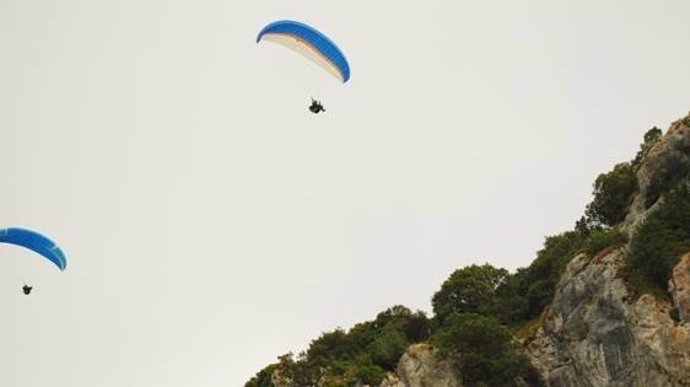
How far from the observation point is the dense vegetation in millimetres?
43500

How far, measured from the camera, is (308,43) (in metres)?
45.0

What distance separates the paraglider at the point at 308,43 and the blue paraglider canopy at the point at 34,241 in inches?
794

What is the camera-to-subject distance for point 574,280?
46844mm

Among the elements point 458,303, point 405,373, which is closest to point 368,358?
point 405,373

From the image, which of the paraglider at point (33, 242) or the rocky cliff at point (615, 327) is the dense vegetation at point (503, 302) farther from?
the paraglider at point (33, 242)

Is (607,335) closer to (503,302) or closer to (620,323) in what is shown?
(620,323)

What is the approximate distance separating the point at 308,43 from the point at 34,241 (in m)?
22.5

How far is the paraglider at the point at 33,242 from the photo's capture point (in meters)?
50.5

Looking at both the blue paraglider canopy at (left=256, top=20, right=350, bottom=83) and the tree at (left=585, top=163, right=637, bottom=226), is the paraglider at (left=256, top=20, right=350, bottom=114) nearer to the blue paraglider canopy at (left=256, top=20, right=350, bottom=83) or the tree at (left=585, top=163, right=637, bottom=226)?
the blue paraglider canopy at (left=256, top=20, right=350, bottom=83)

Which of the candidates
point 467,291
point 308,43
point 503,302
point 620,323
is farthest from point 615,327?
point 308,43

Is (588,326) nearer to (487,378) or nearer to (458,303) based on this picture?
(487,378)

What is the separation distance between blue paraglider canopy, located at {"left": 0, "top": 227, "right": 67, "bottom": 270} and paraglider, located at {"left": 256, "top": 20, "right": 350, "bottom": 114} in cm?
2018

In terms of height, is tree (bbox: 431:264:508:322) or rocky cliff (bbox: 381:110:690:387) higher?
tree (bbox: 431:264:508:322)

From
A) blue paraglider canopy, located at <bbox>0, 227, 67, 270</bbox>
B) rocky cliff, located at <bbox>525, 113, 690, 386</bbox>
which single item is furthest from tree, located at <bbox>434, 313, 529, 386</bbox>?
blue paraglider canopy, located at <bbox>0, 227, 67, 270</bbox>
